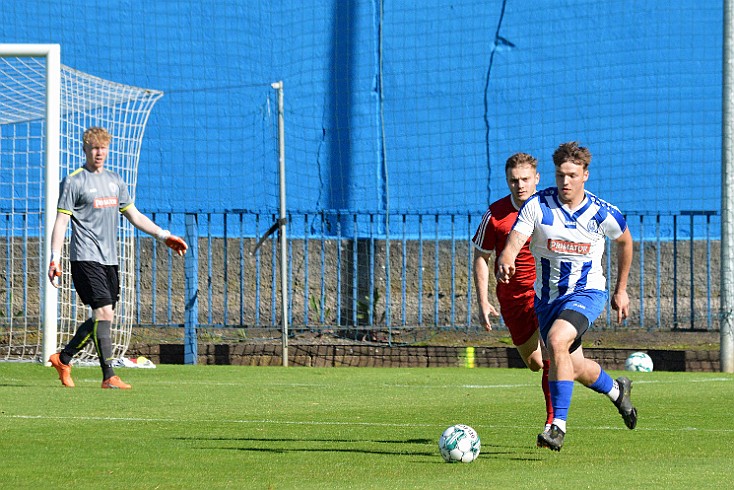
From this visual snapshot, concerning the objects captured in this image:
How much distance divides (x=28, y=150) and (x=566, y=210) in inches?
394

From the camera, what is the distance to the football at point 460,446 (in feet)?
22.2

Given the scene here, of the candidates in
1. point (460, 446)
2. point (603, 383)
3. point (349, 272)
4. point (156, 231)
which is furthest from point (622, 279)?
point (349, 272)

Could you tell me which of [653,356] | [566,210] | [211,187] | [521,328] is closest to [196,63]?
[211,187]

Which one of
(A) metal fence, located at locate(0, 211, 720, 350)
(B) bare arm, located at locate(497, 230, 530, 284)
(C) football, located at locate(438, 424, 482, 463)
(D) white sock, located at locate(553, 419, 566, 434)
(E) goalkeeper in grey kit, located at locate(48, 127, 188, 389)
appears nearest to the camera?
(C) football, located at locate(438, 424, 482, 463)

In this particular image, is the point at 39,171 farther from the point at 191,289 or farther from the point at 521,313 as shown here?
the point at 521,313

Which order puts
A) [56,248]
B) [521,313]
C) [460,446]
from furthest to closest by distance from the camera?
1. [56,248]
2. [521,313]
3. [460,446]

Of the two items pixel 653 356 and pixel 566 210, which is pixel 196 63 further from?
pixel 566 210

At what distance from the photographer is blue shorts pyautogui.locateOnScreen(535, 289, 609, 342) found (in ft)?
25.8

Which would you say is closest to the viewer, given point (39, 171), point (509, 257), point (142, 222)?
point (509, 257)

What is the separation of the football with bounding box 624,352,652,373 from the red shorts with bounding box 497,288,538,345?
19.0 feet

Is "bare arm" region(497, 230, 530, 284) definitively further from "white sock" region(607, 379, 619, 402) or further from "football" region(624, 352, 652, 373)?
"football" region(624, 352, 652, 373)

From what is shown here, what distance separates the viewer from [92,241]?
11.6 metres

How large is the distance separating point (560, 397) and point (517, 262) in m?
2.19

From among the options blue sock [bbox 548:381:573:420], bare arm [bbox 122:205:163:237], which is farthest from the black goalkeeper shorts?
blue sock [bbox 548:381:573:420]
